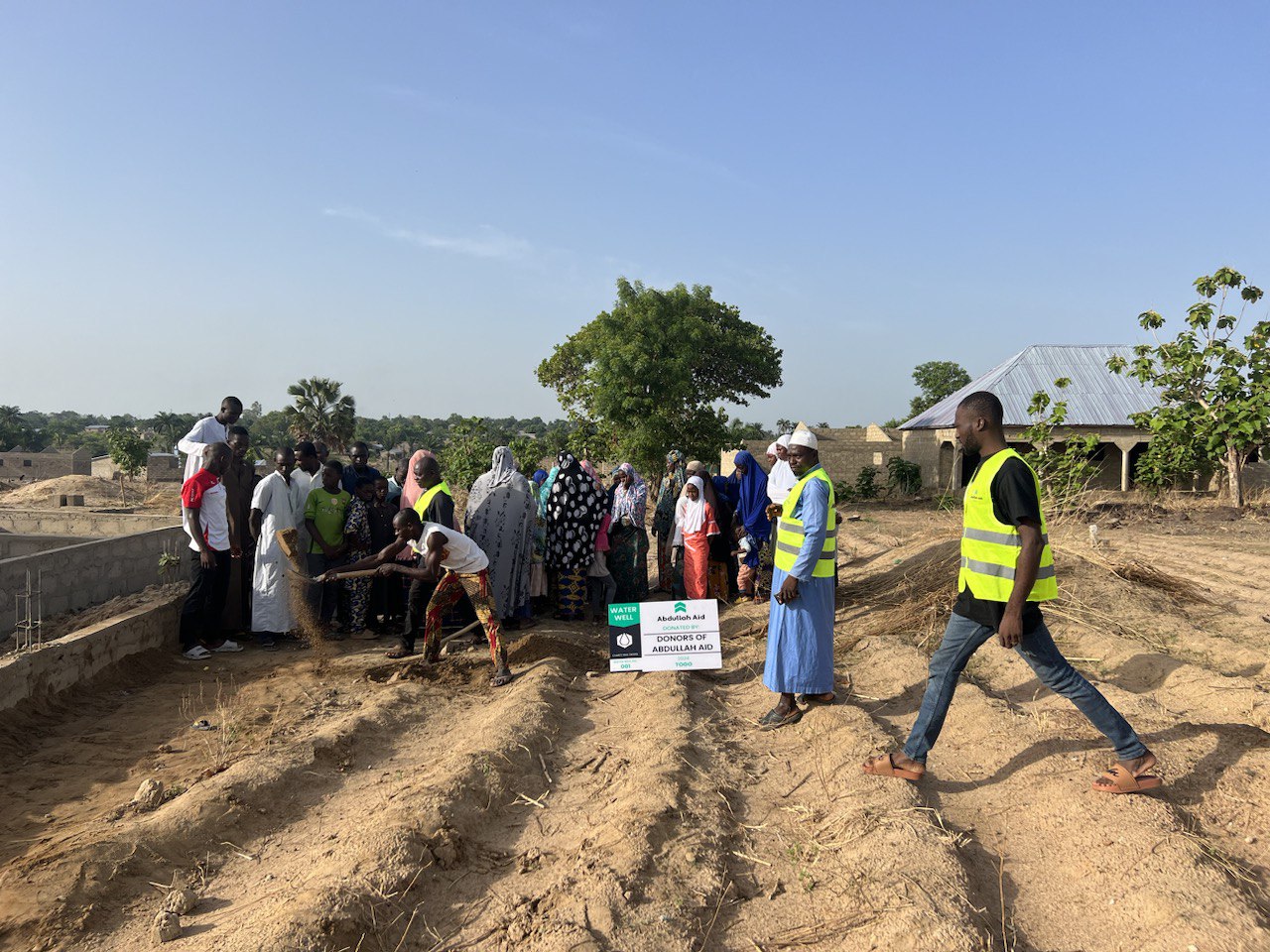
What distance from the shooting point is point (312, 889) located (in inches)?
119

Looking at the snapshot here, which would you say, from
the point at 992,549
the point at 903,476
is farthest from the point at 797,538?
the point at 903,476

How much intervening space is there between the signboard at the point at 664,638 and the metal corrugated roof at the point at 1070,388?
19.3 m

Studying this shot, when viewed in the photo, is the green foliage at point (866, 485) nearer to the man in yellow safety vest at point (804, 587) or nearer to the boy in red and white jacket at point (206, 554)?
the boy in red and white jacket at point (206, 554)

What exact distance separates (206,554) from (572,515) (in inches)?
120

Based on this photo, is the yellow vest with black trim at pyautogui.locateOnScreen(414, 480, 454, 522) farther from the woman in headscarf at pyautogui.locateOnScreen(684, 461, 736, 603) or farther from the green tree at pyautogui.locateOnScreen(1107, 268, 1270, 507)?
the green tree at pyautogui.locateOnScreen(1107, 268, 1270, 507)

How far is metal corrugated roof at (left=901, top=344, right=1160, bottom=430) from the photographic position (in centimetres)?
2389

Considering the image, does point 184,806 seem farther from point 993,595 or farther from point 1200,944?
point 1200,944

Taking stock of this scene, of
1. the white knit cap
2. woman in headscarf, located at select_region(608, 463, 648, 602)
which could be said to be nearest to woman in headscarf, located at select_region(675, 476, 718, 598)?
woman in headscarf, located at select_region(608, 463, 648, 602)

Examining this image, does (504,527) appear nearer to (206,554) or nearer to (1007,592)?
A: (206,554)

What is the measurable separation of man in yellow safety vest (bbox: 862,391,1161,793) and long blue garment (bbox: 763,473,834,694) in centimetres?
98

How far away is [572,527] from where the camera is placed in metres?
8.09

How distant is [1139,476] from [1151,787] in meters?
18.4

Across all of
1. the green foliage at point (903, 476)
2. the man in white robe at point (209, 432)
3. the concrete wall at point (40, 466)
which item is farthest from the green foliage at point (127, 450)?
the man in white robe at point (209, 432)

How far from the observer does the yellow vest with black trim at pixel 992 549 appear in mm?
3686
